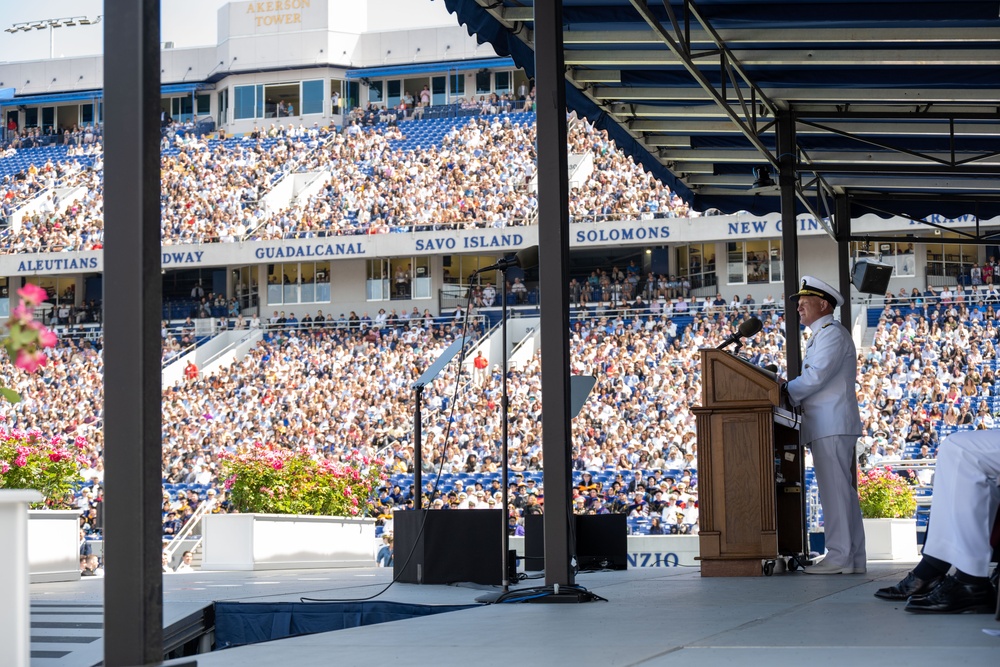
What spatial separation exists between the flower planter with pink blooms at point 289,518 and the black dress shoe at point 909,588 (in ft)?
28.7

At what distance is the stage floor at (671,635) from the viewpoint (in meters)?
3.07

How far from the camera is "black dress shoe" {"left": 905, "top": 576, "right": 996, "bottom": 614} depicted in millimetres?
3875

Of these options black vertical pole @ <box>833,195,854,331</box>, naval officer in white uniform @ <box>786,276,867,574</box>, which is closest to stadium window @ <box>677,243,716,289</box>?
black vertical pole @ <box>833,195,854,331</box>

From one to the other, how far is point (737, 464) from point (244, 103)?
40.5m

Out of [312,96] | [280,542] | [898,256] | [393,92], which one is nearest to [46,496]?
[280,542]

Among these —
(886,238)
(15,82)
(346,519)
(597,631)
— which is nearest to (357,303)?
(15,82)

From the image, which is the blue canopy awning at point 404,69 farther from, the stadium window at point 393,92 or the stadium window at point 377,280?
the stadium window at point 377,280

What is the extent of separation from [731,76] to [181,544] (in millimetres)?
11293

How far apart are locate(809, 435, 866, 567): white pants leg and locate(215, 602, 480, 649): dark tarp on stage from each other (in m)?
2.20

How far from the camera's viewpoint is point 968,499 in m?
3.81

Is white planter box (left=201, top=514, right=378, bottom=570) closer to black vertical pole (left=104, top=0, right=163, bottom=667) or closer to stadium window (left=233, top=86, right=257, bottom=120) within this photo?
black vertical pole (left=104, top=0, right=163, bottom=667)

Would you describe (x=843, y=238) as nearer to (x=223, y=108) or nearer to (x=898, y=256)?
(x=898, y=256)

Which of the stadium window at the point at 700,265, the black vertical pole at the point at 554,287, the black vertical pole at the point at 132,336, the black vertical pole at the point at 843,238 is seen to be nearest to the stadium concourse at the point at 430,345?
the stadium window at the point at 700,265

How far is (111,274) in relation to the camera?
304 cm
